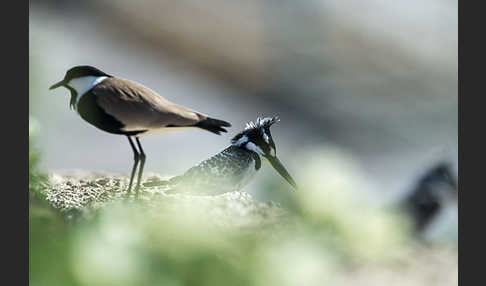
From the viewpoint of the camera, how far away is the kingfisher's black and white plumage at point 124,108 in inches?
62.2

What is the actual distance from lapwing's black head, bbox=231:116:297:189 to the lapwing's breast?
2 cm

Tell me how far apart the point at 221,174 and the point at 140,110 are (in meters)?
0.32

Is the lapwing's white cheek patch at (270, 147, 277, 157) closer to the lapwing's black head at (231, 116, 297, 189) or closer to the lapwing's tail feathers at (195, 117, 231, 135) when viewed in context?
the lapwing's black head at (231, 116, 297, 189)

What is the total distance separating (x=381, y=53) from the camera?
9.98 feet

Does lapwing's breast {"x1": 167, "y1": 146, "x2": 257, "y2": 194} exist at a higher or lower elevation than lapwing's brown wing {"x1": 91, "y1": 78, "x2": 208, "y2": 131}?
lower

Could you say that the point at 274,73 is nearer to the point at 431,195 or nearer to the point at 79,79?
the point at 431,195

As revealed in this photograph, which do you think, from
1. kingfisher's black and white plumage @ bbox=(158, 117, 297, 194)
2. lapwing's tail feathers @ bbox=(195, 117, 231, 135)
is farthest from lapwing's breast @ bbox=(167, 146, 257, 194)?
lapwing's tail feathers @ bbox=(195, 117, 231, 135)

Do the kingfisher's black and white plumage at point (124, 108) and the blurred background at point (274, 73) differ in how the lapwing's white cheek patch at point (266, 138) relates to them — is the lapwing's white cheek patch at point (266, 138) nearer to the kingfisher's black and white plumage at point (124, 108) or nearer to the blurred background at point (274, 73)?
the blurred background at point (274, 73)

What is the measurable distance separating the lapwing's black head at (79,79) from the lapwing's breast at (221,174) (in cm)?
40

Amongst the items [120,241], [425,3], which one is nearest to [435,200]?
Result: [425,3]

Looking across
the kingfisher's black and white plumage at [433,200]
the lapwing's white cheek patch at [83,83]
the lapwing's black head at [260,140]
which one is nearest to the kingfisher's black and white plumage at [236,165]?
the lapwing's black head at [260,140]

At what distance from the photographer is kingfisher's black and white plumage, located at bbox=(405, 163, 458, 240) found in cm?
233

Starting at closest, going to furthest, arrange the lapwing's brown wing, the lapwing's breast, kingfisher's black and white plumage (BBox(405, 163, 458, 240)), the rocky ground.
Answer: the rocky ground → the lapwing's brown wing → the lapwing's breast → kingfisher's black and white plumage (BBox(405, 163, 458, 240))

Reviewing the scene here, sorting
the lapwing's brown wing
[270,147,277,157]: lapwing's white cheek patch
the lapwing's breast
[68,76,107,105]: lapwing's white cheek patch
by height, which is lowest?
the lapwing's breast
